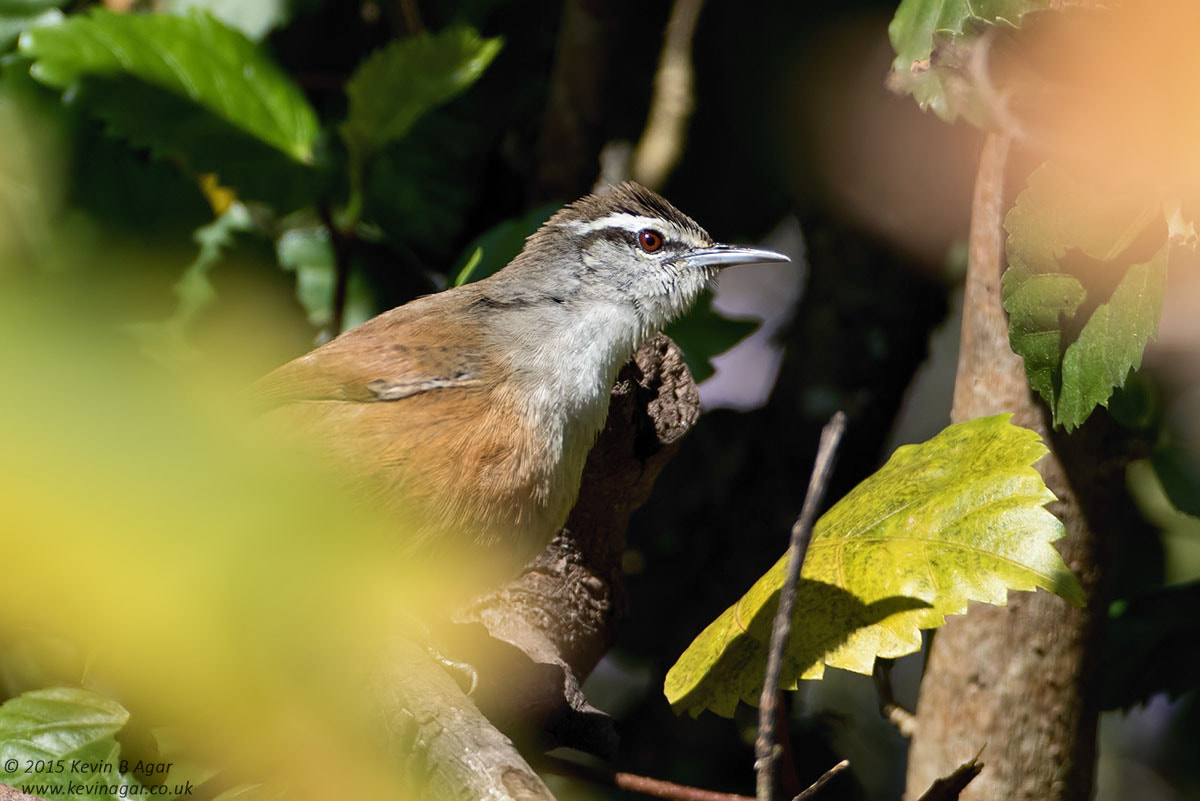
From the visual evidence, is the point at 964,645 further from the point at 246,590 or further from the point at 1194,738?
the point at 246,590

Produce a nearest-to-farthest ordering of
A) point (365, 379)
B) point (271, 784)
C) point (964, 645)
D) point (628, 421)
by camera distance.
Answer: point (271, 784) < point (964, 645) < point (365, 379) < point (628, 421)

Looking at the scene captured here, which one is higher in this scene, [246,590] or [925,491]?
[925,491]

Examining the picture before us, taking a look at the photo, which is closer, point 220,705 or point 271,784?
point 220,705

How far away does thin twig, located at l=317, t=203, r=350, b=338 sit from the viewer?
3.43 meters

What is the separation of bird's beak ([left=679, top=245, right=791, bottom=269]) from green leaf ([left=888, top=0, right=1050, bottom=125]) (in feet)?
2.74

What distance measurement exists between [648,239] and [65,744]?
2080mm

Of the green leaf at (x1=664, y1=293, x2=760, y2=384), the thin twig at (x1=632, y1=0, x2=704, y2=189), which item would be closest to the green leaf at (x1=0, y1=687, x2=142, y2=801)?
the green leaf at (x1=664, y1=293, x2=760, y2=384)

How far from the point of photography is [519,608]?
2.78m

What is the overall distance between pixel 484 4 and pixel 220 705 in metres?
3.58

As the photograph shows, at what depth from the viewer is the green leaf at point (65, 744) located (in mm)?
2258

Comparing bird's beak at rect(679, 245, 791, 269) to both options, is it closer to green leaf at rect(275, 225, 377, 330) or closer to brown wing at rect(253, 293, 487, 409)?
brown wing at rect(253, 293, 487, 409)

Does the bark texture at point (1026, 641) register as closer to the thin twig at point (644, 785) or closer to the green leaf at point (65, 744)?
the thin twig at point (644, 785)

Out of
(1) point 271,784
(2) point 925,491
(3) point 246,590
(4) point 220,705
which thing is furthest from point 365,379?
(3) point 246,590

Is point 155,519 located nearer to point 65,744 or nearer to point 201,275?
point 65,744
